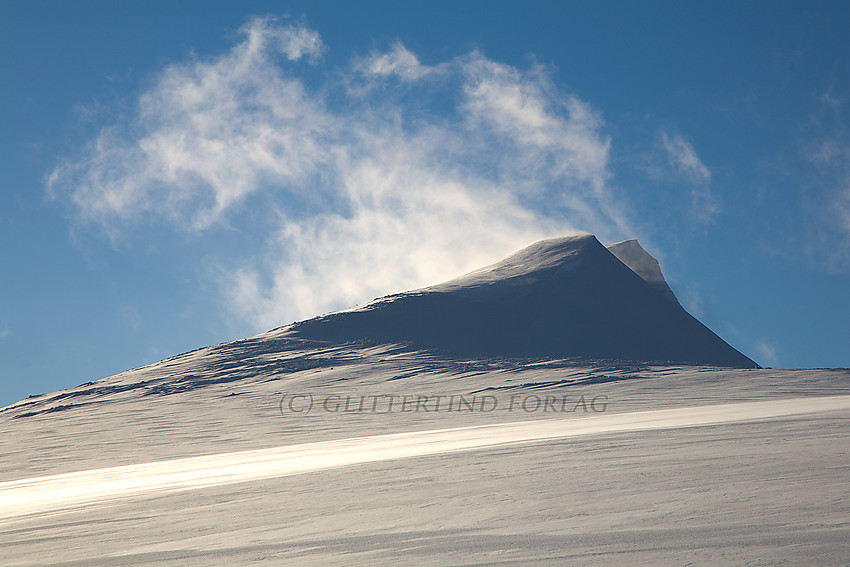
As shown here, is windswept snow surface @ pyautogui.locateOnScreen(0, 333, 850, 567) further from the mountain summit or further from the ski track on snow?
the mountain summit

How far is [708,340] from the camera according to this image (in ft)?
175

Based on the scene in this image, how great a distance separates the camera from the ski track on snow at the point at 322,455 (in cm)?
1044

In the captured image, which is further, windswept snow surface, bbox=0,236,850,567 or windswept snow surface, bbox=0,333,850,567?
windswept snow surface, bbox=0,236,850,567

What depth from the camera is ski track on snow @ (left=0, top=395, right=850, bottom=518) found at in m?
10.4

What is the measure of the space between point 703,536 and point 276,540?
12.5 ft

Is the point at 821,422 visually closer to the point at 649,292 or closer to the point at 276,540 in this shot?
the point at 276,540

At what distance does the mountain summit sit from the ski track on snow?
70.1 ft

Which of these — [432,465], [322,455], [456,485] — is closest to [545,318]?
[322,455]

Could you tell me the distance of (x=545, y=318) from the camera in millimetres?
48500

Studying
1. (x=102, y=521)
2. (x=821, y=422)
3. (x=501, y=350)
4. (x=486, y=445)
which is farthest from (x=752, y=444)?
(x=501, y=350)

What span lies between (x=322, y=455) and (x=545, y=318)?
37219mm

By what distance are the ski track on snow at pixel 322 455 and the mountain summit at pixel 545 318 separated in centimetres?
2138

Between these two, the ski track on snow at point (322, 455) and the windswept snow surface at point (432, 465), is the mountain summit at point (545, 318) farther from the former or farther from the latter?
the ski track on snow at point (322, 455)

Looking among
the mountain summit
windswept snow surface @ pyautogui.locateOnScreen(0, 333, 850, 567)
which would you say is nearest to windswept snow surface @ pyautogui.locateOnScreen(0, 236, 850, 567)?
windswept snow surface @ pyautogui.locateOnScreen(0, 333, 850, 567)
